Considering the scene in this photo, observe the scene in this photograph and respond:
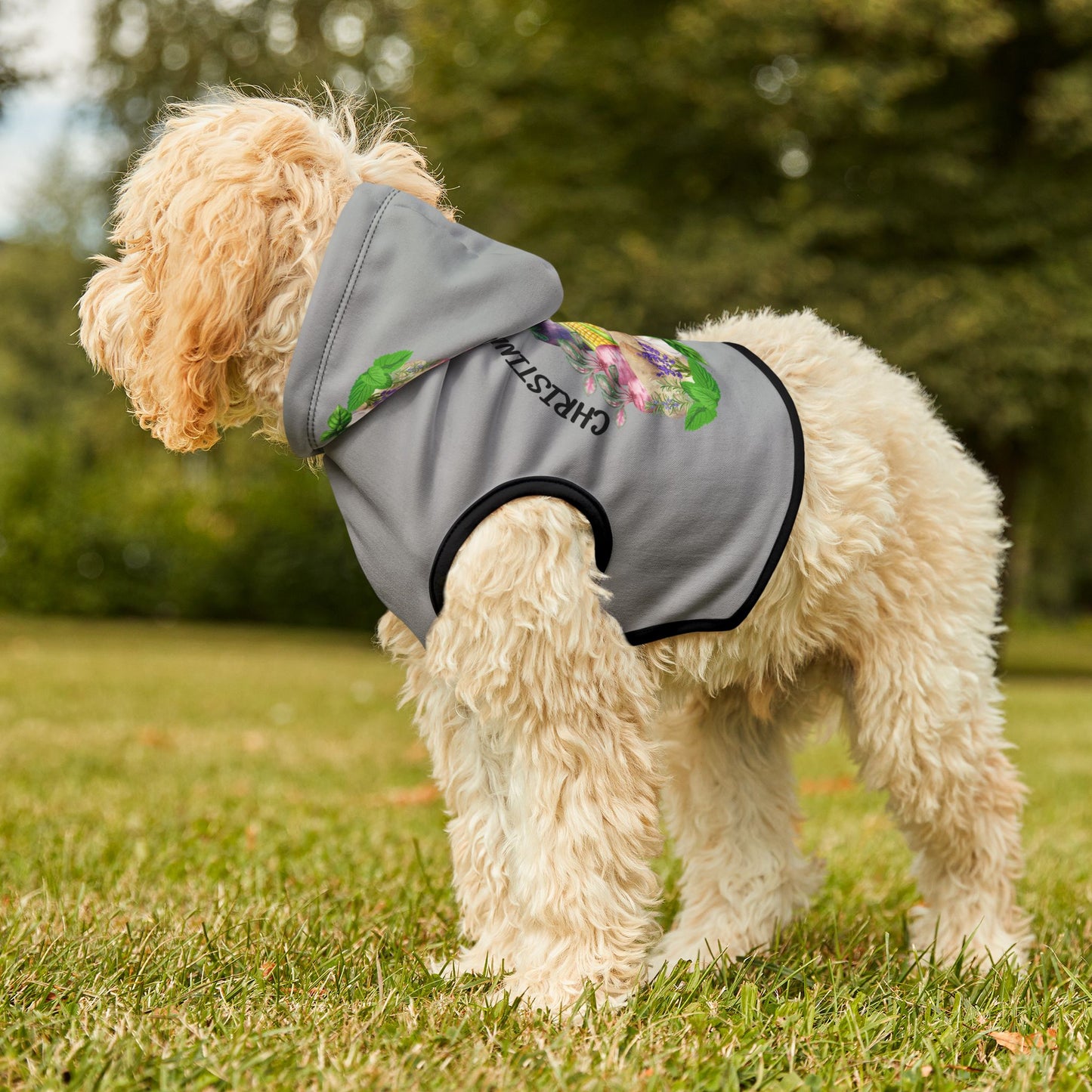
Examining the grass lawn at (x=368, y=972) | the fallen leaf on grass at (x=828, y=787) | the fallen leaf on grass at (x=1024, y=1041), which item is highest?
the fallen leaf on grass at (x=1024, y=1041)

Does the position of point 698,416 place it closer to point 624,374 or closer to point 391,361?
point 624,374

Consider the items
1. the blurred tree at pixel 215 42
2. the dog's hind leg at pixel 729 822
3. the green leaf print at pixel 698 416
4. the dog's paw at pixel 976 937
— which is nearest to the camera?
the green leaf print at pixel 698 416

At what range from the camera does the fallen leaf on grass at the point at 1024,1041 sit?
2336mm

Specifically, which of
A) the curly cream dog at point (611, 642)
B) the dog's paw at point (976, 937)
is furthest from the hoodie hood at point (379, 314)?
the dog's paw at point (976, 937)

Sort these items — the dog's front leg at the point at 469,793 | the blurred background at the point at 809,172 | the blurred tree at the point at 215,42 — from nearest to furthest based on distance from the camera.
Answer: the dog's front leg at the point at 469,793 → the blurred background at the point at 809,172 → the blurred tree at the point at 215,42

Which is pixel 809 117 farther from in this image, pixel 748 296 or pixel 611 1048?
pixel 611 1048

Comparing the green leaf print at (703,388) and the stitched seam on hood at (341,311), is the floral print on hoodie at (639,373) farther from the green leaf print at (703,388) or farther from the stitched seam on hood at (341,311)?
the stitched seam on hood at (341,311)

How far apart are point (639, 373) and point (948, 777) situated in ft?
4.44

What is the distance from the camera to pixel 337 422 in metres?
2.45

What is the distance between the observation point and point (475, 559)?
7.72 feet

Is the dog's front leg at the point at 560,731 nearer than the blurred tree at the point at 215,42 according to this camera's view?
Yes

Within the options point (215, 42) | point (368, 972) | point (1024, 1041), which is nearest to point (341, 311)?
point (368, 972)

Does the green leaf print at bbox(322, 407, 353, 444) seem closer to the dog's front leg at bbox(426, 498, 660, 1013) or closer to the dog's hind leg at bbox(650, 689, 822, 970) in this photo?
the dog's front leg at bbox(426, 498, 660, 1013)

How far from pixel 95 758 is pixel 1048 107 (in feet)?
41.5
